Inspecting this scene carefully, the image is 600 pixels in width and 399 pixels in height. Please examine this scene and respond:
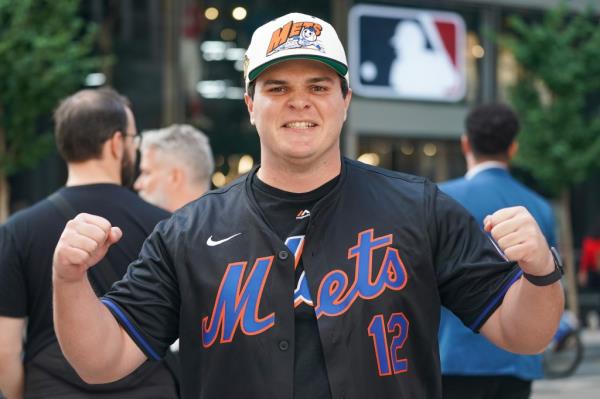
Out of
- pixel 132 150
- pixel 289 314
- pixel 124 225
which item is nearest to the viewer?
Answer: pixel 289 314

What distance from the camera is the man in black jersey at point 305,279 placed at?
2.71 meters

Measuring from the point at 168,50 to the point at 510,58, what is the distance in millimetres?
5833

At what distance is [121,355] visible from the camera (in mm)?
2795

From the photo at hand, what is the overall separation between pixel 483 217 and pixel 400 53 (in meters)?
11.9

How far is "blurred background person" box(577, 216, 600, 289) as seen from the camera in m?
17.2

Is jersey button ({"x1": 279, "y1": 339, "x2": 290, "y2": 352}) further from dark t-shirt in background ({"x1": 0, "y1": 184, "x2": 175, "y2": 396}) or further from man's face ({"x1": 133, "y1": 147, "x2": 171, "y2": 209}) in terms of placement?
man's face ({"x1": 133, "y1": 147, "x2": 171, "y2": 209})

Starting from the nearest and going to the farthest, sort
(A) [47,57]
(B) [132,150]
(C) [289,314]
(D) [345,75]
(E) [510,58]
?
1. (C) [289,314]
2. (D) [345,75]
3. (B) [132,150]
4. (A) [47,57]
5. (E) [510,58]

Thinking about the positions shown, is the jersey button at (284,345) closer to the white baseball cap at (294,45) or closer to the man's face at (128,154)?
the white baseball cap at (294,45)

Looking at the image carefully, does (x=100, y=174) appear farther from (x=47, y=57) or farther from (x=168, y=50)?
(x=168, y=50)

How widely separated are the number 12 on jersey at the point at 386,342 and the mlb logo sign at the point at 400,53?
45.8 ft

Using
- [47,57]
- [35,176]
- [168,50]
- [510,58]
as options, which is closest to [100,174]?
[47,57]

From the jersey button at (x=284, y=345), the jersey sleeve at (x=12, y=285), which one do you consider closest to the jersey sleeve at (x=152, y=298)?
the jersey button at (x=284, y=345)

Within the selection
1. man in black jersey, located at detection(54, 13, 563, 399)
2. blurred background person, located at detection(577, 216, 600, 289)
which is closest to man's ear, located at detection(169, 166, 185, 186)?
man in black jersey, located at detection(54, 13, 563, 399)

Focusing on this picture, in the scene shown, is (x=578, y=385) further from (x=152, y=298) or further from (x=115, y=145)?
(x=152, y=298)
